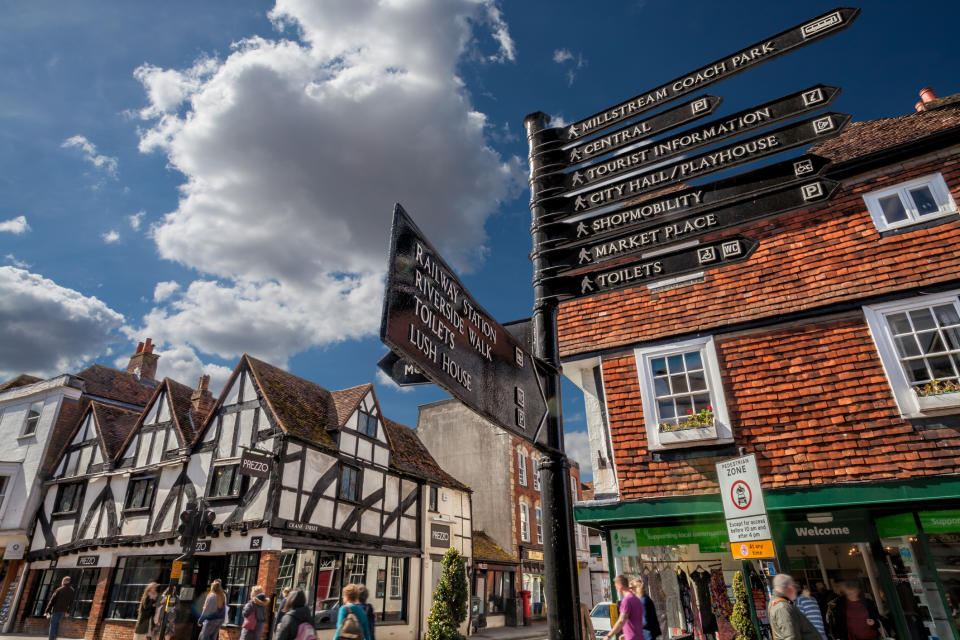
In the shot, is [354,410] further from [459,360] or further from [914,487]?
[459,360]

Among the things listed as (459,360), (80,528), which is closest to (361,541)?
(80,528)

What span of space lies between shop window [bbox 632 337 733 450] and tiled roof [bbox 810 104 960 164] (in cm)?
414

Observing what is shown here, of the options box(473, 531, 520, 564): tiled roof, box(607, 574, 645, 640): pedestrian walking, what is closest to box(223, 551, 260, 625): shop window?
box(473, 531, 520, 564): tiled roof

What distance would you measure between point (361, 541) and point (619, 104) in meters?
17.5

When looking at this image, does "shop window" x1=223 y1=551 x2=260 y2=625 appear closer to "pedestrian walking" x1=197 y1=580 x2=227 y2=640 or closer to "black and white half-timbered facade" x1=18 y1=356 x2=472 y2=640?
"black and white half-timbered facade" x1=18 y1=356 x2=472 y2=640

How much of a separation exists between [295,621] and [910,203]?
11286 mm

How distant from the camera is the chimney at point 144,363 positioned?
90.3ft

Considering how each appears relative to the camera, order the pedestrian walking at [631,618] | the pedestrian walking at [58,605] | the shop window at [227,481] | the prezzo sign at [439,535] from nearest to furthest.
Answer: the pedestrian walking at [631,618] → the pedestrian walking at [58,605] → the shop window at [227,481] → the prezzo sign at [439,535]

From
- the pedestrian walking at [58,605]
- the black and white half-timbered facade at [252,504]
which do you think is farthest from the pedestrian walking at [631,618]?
the pedestrian walking at [58,605]

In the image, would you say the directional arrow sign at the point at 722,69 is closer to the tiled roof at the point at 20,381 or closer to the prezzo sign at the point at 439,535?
the prezzo sign at the point at 439,535

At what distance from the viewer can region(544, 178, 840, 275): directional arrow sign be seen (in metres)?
3.20

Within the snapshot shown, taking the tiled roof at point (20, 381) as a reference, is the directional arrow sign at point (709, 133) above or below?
below

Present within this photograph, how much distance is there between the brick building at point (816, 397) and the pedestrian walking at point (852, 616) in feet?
0.69

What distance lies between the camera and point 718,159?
11.3ft
